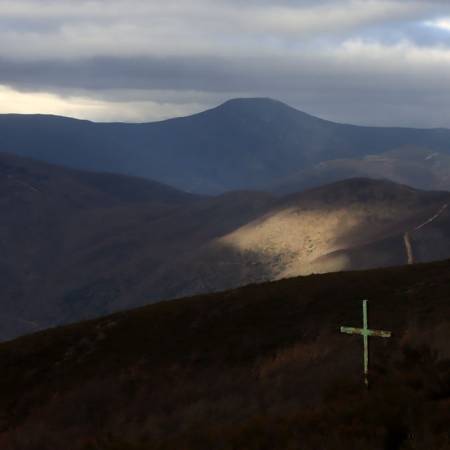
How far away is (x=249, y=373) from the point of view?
83.9ft

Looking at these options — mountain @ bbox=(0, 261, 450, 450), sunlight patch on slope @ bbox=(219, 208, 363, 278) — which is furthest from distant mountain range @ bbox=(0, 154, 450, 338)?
mountain @ bbox=(0, 261, 450, 450)

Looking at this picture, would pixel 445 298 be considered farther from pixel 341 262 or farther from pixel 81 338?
pixel 341 262

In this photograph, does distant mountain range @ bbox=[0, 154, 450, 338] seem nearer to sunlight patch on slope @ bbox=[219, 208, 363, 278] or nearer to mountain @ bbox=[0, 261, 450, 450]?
sunlight patch on slope @ bbox=[219, 208, 363, 278]

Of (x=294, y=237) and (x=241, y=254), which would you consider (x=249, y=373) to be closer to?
(x=241, y=254)

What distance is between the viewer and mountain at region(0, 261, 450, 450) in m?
13.8

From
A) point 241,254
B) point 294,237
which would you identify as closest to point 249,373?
point 241,254

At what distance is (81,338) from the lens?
35.3 m

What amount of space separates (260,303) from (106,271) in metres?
144

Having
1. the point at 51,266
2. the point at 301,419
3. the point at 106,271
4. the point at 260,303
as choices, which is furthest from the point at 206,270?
the point at 301,419

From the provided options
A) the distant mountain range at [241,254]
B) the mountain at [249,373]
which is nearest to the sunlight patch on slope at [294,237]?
the distant mountain range at [241,254]

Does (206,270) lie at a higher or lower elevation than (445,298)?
lower

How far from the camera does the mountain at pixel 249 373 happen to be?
45.4ft

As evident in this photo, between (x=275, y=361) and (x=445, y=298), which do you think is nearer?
(x=275, y=361)

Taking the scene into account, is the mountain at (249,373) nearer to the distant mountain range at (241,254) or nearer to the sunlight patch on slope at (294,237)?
the distant mountain range at (241,254)
